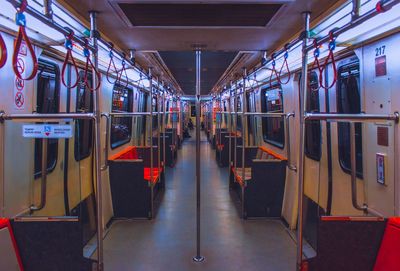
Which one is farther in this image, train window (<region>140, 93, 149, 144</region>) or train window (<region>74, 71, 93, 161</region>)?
train window (<region>140, 93, 149, 144</region>)

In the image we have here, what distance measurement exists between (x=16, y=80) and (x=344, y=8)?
256cm

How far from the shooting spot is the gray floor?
11.6ft

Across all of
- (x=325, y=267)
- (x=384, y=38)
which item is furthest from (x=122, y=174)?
(x=384, y=38)

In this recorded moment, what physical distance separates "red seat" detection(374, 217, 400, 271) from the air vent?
1.69 meters

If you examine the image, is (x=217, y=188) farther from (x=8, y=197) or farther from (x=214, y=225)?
(x=8, y=197)

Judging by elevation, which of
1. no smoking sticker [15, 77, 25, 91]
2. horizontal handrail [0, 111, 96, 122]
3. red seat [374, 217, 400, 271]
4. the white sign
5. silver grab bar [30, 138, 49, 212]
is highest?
no smoking sticker [15, 77, 25, 91]

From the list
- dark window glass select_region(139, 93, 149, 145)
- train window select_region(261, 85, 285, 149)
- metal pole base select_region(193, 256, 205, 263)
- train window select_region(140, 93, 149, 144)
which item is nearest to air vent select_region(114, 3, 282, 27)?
metal pole base select_region(193, 256, 205, 263)

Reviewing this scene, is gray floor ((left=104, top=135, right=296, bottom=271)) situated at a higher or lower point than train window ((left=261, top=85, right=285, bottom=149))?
lower

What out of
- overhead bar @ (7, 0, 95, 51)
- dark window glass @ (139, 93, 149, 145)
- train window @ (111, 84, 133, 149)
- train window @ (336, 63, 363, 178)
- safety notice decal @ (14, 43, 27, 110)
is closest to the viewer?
overhead bar @ (7, 0, 95, 51)

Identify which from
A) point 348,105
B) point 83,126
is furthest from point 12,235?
point 348,105

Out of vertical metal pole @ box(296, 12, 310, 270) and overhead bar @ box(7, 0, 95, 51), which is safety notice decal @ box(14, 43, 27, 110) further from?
vertical metal pole @ box(296, 12, 310, 270)

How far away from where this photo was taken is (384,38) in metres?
2.50

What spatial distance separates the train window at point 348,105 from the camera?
3064 millimetres

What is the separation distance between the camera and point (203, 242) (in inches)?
163
